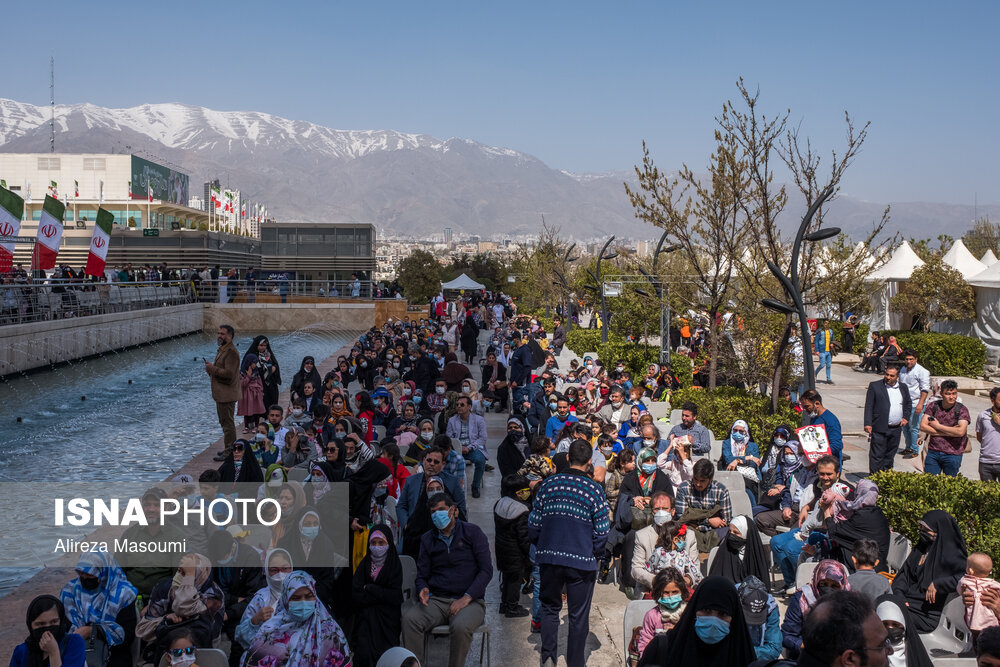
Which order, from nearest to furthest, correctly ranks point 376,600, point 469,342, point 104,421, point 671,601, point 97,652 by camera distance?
1. point 671,601
2. point 97,652
3. point 376,600
4. point 104,421
5. point 469,342

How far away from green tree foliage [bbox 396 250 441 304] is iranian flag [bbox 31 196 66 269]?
27944 millimetres

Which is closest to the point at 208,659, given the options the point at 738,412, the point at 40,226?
the point at 738,412

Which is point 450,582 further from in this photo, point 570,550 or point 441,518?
point 570,550

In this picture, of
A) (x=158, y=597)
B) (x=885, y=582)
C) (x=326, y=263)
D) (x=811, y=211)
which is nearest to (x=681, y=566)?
(x=885, y=582)

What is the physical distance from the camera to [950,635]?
233 inches

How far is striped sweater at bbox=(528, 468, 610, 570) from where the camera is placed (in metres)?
5.95

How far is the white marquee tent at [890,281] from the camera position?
30609mm

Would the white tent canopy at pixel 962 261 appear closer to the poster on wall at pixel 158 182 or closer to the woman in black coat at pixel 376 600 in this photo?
the woman in black coat at pixel 376 600

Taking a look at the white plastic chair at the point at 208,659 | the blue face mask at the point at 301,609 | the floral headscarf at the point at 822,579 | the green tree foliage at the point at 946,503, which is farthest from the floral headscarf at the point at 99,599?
the green tree foliage at the point at 946,503

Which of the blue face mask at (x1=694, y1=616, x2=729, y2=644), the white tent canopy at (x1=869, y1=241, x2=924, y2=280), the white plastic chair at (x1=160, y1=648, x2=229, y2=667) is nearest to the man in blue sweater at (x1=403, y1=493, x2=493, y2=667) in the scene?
the white plastic chair at (x1=160, y1=648, x2=229, y2=667)

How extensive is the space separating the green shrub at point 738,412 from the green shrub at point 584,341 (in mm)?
13288

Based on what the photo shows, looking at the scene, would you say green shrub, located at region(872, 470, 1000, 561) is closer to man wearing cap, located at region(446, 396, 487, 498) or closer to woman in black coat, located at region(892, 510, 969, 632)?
woman in black coat, located at region(892, 510, 969, 632)

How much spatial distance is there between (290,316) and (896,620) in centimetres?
4079

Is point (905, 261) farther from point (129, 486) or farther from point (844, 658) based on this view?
point (844, 658)
